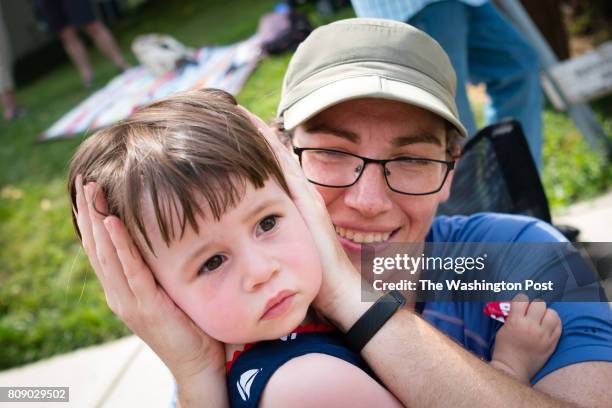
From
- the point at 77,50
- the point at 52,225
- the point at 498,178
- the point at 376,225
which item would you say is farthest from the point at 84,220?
the point at 77,50

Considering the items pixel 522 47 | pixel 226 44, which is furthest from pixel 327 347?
pixel 226 44

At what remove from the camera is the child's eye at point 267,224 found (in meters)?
1.39

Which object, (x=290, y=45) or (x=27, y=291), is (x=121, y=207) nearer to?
(x=27, y=291)

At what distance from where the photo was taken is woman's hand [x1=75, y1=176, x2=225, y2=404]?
4.45 feet

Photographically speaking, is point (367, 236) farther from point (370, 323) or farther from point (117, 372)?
point (117, 372)

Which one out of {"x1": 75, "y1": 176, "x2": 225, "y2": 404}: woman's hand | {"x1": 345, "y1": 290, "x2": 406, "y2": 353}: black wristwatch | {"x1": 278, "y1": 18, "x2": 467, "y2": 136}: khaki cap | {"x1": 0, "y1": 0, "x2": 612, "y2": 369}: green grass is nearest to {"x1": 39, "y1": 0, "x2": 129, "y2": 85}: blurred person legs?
{"x1": 0, "y1": 0, "x2": 612, "y2": 369}: green grass

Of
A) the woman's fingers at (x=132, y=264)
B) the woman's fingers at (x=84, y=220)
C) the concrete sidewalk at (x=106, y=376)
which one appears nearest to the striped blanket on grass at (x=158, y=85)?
the concrete sidewalk at (x=106, y=376)

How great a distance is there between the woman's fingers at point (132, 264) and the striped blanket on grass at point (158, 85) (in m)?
5.16

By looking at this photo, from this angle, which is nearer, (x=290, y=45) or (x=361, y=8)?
(x=361, y=8)

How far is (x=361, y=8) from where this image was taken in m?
2.89

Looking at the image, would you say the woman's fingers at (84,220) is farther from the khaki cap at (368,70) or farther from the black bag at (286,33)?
the black bag at (286,33)

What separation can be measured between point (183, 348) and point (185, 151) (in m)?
0.50

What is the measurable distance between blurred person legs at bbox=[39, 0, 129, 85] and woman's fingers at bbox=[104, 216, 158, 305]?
29.0 ft

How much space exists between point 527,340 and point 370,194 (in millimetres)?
622
